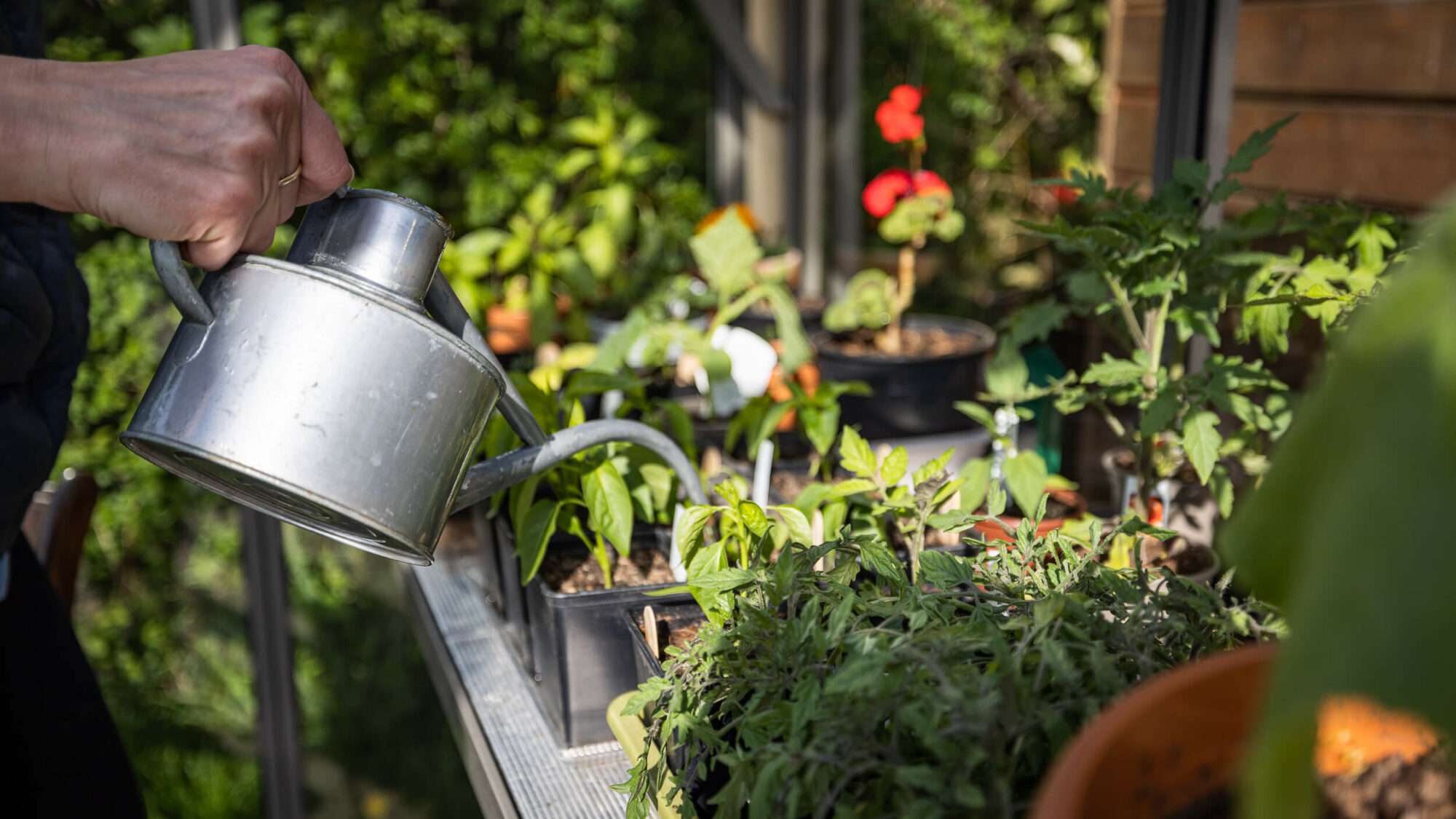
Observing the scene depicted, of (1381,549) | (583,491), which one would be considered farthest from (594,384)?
(1381,549)

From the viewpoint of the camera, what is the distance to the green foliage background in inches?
99.3

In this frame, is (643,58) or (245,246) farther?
(643,58)

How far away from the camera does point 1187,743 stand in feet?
1.27

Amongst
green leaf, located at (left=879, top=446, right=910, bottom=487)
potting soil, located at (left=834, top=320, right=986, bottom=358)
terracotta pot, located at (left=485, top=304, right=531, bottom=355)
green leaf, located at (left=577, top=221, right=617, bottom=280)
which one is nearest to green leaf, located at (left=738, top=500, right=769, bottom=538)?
green leaf, located at (left=879, top=446, right=910, bottom=487)

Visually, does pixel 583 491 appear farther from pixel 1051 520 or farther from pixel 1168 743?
pixel 1168 743

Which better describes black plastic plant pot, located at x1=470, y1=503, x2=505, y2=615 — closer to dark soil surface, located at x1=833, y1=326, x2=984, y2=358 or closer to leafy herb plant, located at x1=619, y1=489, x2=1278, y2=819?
leafy herb plant, located at x1=619, y1=489, x2=1278, y2=819

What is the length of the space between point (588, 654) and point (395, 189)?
80.2 inches

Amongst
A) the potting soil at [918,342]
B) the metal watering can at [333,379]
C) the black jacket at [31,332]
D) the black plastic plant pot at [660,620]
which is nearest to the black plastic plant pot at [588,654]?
the black plastic plant pot at [660,620]

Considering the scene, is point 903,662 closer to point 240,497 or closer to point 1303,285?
point 240,497

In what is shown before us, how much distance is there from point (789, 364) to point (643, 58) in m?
1.67

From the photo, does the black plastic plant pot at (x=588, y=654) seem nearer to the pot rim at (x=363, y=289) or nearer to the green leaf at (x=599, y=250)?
the pot rim at (x=363, y=289)

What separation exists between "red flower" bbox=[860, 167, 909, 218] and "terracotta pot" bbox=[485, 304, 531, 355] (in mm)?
735

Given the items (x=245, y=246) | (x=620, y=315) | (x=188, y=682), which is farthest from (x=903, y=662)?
(x=188, y=682)

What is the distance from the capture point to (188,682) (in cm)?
283
